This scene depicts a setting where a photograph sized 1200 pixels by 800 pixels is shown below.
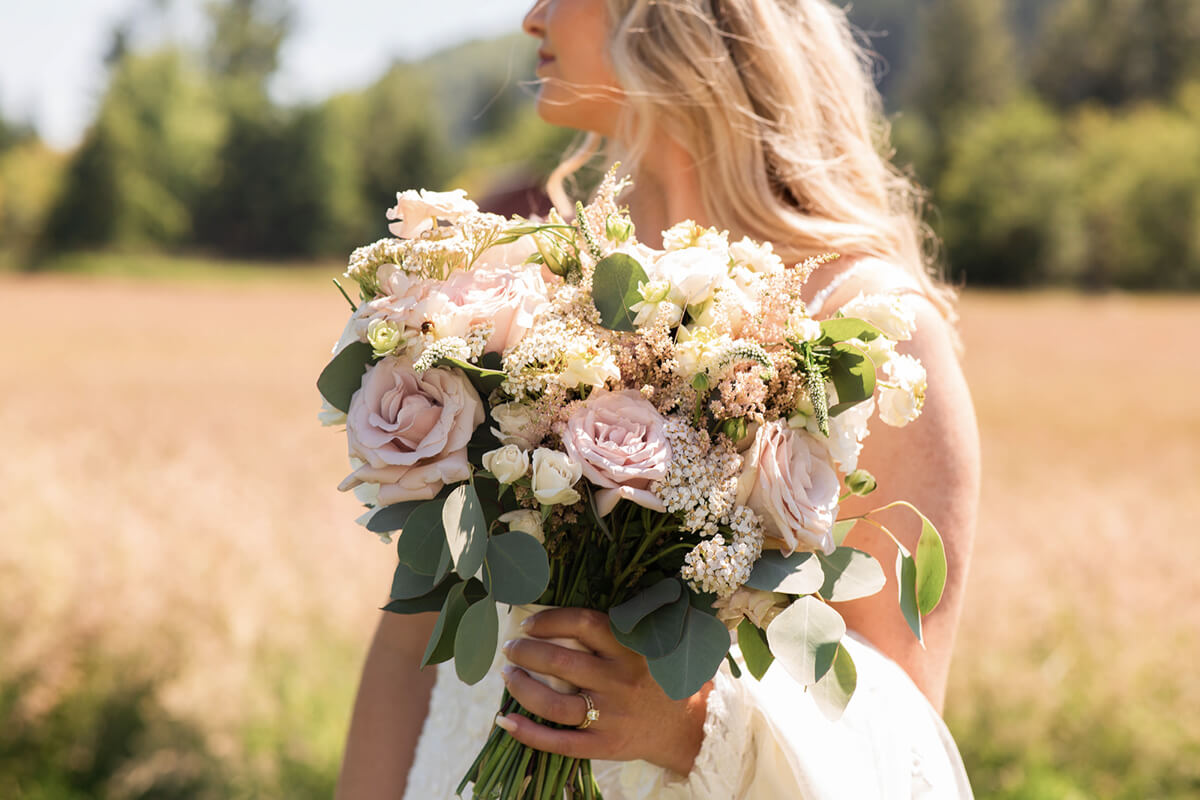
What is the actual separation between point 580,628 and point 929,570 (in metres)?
0.48

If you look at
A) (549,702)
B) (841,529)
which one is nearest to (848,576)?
(841,529)

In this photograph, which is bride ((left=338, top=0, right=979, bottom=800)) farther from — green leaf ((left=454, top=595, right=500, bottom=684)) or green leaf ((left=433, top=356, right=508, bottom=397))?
green leaf ((left=433, top=356, right=508, bottom=397))

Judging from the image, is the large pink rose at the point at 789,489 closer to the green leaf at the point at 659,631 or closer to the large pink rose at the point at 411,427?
the green leaf at the point at 659,631

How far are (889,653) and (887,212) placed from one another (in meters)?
0.97

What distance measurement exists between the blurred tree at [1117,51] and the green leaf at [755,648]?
2938 inches

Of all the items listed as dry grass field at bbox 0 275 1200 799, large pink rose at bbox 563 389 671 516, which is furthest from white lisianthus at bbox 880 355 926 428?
dry grass field at bbox 0 275 1200 799

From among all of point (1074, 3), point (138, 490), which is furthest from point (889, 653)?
point (1074, 3)

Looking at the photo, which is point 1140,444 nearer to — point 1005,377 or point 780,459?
point 1005,377

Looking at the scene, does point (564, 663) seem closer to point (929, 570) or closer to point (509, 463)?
point (509, 463)

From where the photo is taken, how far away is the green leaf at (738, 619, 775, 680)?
134 centimetres

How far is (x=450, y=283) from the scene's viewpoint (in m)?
1.29

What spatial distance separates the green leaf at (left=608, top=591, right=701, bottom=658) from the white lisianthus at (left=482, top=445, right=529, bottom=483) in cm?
25

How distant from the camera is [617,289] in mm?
1280

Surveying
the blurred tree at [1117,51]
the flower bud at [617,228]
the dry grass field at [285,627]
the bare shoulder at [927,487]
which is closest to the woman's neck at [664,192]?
the bare shoulder at [927,487]
